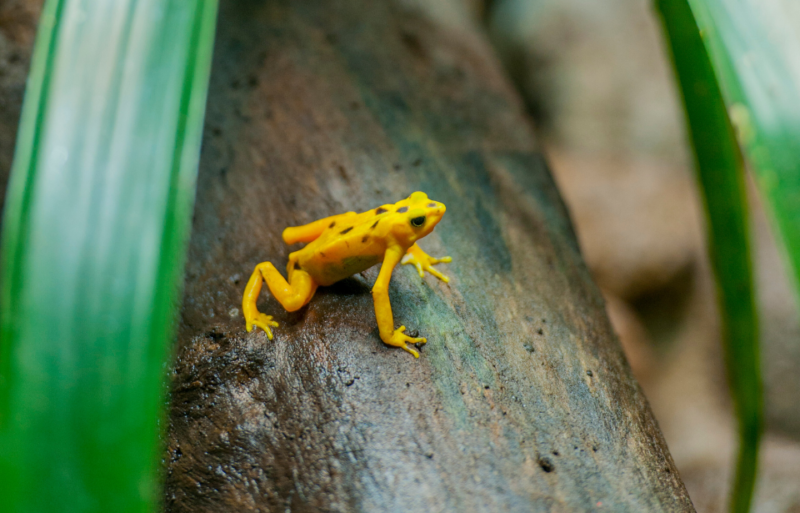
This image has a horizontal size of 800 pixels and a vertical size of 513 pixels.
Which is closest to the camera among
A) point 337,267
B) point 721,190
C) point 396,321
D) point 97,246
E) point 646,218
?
point 97,246

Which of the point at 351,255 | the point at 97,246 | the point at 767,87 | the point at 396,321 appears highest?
the point at 767,87

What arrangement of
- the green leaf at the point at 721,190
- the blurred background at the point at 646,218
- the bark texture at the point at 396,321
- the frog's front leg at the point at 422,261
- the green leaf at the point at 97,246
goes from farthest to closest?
the blurred background at the point at 646,218 < the frog's front leg at the point at 422,261 < the bark texture at the point at 396,321 < the green leaf at the point at 721,190 < the green leaf at the point at 97,246

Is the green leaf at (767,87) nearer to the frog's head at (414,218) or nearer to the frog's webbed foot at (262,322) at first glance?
the frog's head at (414,218)

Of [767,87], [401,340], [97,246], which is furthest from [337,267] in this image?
[767,87]

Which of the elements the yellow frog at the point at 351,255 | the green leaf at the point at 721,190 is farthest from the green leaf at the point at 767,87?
the yellow frog at the point at 351,255

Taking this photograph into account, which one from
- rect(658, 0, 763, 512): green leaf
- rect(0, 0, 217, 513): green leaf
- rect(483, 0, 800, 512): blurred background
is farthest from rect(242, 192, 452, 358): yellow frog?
rect(483, 0, 800, 512): blurred background

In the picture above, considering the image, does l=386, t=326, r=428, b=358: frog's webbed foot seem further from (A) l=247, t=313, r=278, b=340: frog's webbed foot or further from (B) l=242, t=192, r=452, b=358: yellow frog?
(A) l=247, t=313, r=278, b=340: frog's webbed foot

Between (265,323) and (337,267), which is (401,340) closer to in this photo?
(337,267)
